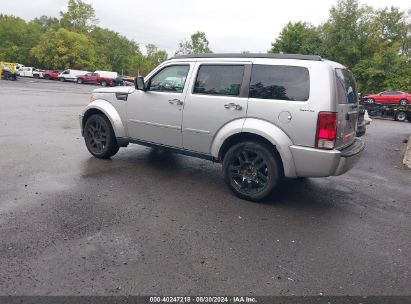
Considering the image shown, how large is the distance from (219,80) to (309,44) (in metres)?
44.6

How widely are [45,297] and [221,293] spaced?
1351 mm

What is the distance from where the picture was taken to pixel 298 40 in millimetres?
49219

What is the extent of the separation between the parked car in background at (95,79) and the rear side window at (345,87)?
42.9 metres

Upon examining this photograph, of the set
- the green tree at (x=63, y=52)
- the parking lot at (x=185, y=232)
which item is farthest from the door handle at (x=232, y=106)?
the green tree at (x=63, y=52)

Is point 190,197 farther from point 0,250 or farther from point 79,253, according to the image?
point 0,250

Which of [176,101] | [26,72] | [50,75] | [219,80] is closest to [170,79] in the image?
[176,101]

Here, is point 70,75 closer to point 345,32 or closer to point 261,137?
point 345,32

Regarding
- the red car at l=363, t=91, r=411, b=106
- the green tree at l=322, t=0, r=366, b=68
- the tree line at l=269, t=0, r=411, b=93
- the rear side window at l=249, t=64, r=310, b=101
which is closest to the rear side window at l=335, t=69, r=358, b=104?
the rear side window at l=249, t=64, r=310, b=101

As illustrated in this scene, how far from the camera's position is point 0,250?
10.7 ft

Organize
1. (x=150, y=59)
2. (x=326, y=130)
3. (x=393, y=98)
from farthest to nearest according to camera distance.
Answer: (x=150, y=59) < (x=393, y=98) < (x=326, y=130)

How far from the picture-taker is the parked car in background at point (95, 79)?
45.7 metres

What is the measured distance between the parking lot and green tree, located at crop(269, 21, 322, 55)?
1689 inches

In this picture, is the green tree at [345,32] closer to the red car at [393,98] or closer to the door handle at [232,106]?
the red car at [393,98]

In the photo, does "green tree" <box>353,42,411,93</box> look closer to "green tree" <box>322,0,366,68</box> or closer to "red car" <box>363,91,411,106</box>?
"green tree" <box>322,0,366,68</box>
